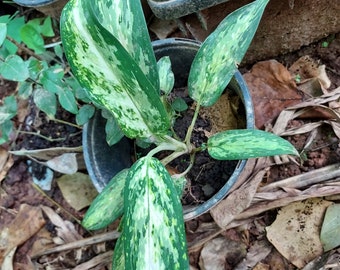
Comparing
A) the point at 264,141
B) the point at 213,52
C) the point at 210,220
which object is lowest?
the point at 210,220

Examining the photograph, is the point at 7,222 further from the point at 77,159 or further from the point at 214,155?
the point at 214,155

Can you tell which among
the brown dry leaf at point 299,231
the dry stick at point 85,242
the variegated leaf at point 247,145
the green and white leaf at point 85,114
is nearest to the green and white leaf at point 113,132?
the green and white leaf at point 85,114

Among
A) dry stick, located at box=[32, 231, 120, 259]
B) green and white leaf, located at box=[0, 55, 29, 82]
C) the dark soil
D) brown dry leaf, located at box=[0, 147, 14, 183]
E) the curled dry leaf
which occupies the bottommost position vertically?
dry stick, located at box=[32, 231, 120, 259]

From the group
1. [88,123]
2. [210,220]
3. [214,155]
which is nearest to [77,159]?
[88,123]

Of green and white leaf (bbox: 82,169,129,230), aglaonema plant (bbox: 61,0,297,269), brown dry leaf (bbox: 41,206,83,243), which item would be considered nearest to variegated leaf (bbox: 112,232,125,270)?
green and white leaf (bbox: 82,169,129,230)

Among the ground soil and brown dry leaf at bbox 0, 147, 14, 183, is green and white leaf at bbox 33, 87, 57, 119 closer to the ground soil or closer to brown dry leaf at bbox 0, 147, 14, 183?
the ground soil

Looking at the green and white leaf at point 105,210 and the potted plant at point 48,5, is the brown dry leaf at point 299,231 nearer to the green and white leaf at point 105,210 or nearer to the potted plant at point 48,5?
the green and white leaf at point 105,210
